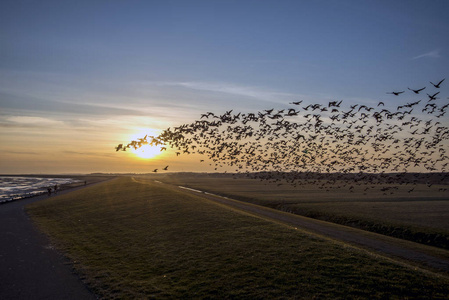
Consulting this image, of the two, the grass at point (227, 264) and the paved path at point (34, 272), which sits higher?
the grass at point (227, 264)

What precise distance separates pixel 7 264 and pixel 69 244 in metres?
5.98

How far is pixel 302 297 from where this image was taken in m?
15.0

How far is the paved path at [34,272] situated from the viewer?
16.8m

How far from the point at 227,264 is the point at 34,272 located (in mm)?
12456

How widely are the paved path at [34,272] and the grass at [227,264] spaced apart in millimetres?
923

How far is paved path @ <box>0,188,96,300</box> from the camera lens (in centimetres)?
1680

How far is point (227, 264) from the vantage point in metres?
19.7

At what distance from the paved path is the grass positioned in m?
0.92

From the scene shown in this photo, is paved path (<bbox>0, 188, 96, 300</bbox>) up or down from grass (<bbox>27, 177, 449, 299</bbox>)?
down

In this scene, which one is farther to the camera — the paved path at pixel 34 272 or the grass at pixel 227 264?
the paved path at pixel 34 272

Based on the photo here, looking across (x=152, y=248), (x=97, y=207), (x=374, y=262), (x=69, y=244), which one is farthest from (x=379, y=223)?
(x=97, y=207)

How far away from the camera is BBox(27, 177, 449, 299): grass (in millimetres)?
15875

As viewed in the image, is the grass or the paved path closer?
the grass

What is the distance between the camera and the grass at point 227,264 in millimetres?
15875
